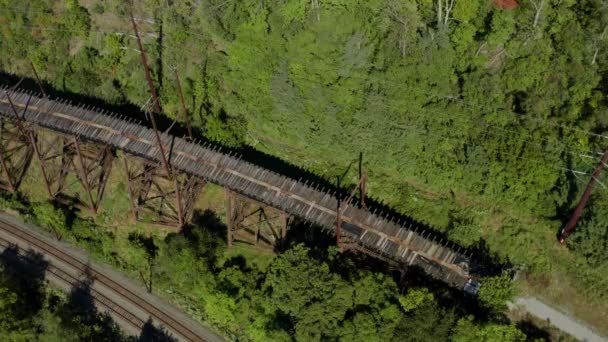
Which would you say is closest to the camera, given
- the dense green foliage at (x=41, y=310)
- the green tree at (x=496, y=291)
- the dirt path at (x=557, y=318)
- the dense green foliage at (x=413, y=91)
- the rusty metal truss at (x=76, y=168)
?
the green tree at (x=496, y=291)

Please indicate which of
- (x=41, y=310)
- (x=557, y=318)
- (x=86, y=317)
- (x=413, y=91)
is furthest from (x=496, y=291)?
(x=41, y=310)

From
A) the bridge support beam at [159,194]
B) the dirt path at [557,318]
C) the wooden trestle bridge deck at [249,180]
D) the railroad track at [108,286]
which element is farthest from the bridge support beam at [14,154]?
the dirt path at [557,318]

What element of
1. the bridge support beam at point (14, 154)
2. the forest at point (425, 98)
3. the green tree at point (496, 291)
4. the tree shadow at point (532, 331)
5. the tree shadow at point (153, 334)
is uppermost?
the forest at point (425, 98)

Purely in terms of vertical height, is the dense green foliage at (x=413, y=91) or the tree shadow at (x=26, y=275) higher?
the dense green foliage at (x=413, y=91)

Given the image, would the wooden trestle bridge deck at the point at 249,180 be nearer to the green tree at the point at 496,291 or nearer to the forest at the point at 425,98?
the green tree at the point at 496,291

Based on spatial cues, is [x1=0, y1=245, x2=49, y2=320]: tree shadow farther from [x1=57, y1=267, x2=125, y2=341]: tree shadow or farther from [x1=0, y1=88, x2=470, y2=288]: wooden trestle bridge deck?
[x1=0, y1=88, x2=470, y2=288]: wooden trestle bridge deck

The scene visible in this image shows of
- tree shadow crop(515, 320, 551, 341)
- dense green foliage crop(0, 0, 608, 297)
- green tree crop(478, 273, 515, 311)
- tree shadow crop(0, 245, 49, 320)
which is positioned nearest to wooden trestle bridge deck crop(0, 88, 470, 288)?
green tree crop(478, 273, 515, 311)

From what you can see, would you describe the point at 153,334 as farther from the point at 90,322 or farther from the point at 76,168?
the point at 76,168
